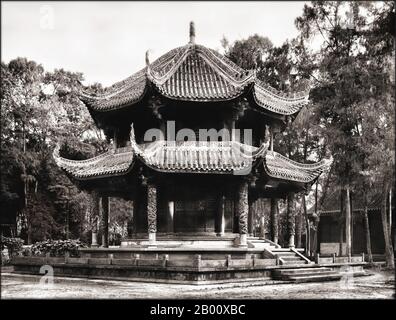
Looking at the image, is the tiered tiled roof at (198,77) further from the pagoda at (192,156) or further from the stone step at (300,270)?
the stone step at (300,270)

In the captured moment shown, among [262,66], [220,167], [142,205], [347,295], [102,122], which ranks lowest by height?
[347,295]

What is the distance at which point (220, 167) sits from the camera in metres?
19.3

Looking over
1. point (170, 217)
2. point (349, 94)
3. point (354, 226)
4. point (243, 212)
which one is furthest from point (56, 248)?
point (354, 226)

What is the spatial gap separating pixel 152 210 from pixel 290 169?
657 cm

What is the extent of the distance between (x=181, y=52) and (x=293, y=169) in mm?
7117

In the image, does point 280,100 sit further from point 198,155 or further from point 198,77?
point 198,155

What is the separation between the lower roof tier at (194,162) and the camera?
63.2ft

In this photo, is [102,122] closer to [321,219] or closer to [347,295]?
[347,295]

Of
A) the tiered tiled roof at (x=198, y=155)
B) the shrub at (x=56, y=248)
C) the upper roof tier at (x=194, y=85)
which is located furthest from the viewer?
the shrub at (x=56, y=248)

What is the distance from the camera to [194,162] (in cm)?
1959

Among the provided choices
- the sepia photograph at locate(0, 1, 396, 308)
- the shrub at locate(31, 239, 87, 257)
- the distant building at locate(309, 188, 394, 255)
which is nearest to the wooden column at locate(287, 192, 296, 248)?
the sepia photograph at locate(0, 1, 396, 308)

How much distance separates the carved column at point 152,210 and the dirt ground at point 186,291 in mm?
2762

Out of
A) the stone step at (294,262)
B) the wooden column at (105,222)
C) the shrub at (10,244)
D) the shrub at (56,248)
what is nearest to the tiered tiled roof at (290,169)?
the stone step at (294,262)
